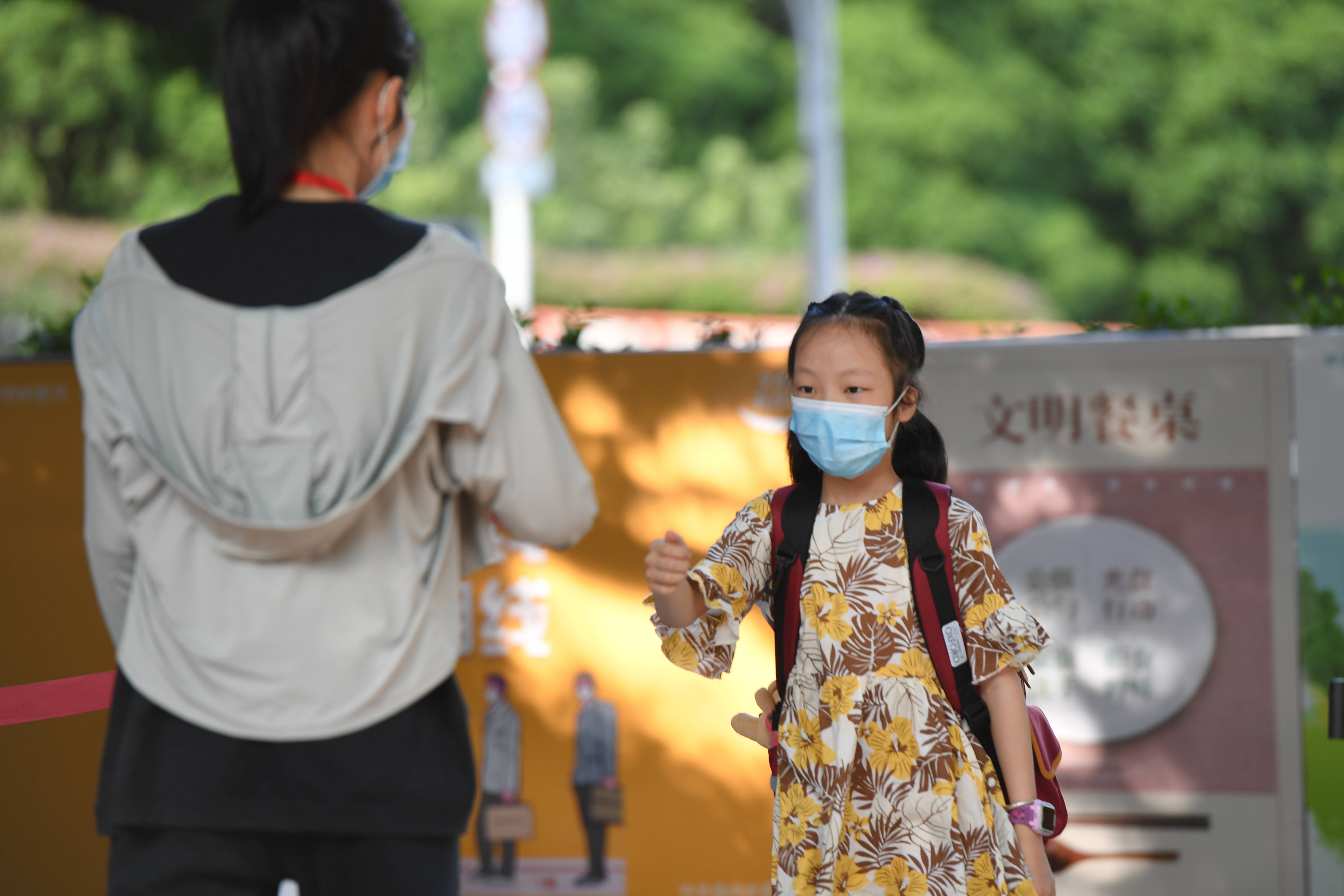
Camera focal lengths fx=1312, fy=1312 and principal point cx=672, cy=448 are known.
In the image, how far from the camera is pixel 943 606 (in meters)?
2.15

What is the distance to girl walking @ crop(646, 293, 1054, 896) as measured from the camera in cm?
212

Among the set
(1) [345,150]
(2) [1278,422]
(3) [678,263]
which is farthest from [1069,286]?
(1) [345,150]

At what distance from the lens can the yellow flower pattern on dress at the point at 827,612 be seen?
86.5 inches

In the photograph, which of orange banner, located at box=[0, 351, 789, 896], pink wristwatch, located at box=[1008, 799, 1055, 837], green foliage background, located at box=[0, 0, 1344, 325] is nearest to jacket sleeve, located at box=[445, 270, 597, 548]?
pink wristwatch, located at box=[1008, 799, 1055, 837]

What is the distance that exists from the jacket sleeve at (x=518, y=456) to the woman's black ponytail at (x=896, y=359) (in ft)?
2.37

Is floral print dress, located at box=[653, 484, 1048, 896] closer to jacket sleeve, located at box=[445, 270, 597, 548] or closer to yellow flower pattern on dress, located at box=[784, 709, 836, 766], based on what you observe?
yellow flower pattern on dress, located at box=[784, 709, 836, 766]

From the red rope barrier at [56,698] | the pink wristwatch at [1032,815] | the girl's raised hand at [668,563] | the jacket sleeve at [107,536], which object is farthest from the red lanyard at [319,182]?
the red rope barrier at [56,698]

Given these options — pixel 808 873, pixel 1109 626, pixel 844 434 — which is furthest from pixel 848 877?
pixel 1109 626

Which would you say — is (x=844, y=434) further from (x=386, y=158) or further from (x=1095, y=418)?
(x=1095, y=418)

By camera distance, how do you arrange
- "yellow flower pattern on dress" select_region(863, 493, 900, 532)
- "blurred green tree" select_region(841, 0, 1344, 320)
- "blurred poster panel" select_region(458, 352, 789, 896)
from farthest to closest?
"blurred green tree" select_region(841, 0, 1344, 320), "blurred poster panel" select_region(458, 352, 789, 896), "yellow flower pattern on dress" select_region(863, 493, 900, 532)

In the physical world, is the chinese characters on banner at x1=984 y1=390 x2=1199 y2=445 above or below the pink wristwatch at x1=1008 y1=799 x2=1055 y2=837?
above

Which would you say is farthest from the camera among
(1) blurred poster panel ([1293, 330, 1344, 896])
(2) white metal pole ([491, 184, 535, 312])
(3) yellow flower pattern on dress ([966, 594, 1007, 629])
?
(2) white metal pole ([491, 184, 535, 312])

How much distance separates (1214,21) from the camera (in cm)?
2069

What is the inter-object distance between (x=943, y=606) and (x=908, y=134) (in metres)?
20.4
